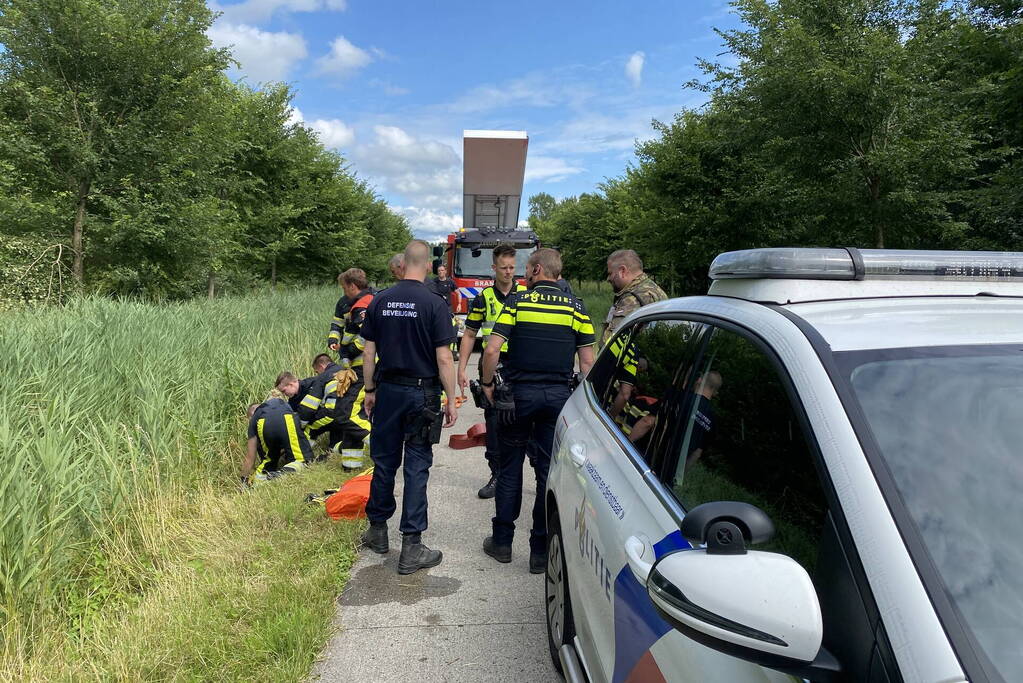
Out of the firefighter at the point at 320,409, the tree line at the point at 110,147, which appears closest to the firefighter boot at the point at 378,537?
the firefighter at the point at 320,409

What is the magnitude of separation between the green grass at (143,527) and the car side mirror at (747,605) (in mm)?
2324

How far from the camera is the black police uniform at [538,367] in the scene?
3895 millimetres

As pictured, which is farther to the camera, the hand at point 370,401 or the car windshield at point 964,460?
the hand at point 370,401

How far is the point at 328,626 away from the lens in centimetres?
337

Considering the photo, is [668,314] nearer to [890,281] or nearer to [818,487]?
[890,281]

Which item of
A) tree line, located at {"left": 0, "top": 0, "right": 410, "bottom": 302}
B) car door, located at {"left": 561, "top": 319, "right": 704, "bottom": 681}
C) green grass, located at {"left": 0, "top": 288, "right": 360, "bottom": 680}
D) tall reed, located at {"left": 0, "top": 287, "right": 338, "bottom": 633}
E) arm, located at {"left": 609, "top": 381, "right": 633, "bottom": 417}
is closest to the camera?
car door, located at {"left": 561, "top": 319, "right": 704, "bottom": 681}

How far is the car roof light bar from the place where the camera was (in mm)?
1763

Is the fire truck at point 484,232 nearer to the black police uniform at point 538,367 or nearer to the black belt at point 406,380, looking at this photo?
the black belt at point 406,380

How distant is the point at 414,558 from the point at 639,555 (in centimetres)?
261

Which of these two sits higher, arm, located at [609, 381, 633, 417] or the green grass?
arm, located at [609, 381, 633, 417]

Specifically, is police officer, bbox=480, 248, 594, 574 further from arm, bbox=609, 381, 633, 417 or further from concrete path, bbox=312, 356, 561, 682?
arm, bbox=609, 381, 633, 417

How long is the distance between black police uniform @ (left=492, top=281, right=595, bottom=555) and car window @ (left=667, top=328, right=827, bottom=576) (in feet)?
6.02

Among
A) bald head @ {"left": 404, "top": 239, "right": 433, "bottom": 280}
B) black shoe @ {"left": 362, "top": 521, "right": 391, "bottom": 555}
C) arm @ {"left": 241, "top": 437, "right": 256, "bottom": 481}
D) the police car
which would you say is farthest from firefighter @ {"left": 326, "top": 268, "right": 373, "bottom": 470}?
the police car

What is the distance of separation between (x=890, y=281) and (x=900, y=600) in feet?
3.27
